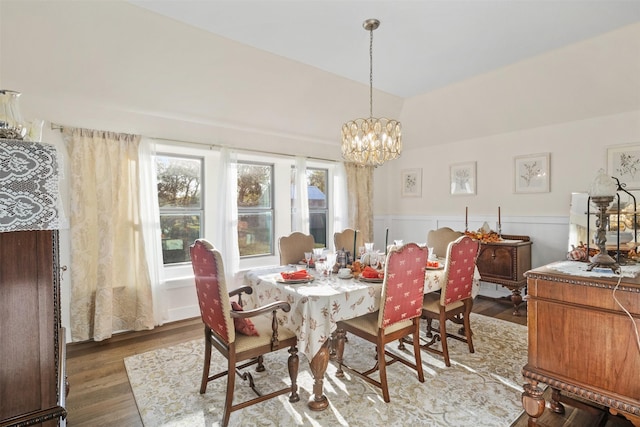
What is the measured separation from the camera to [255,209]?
4.69 metres

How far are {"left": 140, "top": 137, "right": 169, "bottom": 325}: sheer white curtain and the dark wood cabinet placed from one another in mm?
2672

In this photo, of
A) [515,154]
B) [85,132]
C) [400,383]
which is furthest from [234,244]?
[515,154]

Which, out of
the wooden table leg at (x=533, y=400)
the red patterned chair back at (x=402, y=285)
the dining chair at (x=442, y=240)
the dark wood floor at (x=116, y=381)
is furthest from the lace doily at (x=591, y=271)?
the dining chair at (x=442, y=240)

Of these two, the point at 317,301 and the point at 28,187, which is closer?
the point at 28,187

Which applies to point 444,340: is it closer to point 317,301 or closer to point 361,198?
point 317,301

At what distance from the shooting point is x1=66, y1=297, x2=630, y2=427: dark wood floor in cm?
202

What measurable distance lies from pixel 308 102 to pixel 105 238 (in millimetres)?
2762

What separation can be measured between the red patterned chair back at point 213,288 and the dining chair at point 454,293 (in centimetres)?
168

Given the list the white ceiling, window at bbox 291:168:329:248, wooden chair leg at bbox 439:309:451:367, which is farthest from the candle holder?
window at bbox 291:168:329:248

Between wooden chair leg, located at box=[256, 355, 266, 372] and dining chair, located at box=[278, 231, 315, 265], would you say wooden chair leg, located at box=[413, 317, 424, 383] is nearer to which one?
wooden chair leg, located at box=[256, 355, 266, 372]

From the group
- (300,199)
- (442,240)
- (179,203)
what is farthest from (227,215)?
(442,240)

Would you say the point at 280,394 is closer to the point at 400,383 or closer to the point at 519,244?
the point at 400,383

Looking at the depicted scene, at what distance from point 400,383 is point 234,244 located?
2.49 metres

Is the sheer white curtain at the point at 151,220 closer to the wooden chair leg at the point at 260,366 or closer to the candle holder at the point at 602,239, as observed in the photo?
the wooden chair leg at the point at 260,366
